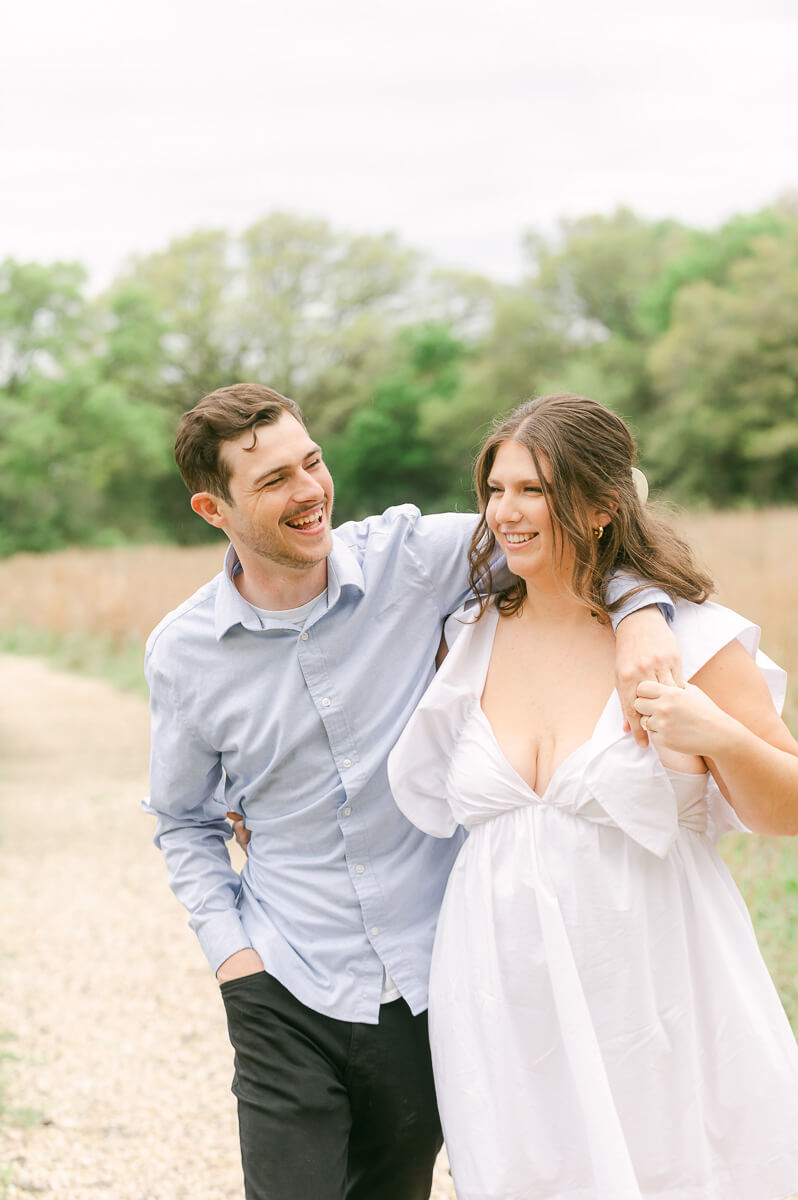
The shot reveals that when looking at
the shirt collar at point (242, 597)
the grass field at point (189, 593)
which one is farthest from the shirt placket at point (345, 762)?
the grass field at point (189, 593)

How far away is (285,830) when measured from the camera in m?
2.70

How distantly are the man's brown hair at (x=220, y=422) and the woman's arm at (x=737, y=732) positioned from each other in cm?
101

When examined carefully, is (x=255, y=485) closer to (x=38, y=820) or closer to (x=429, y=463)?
(x=38, y=820)

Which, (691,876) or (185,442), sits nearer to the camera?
(691,876)

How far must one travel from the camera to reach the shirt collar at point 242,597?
2.67m

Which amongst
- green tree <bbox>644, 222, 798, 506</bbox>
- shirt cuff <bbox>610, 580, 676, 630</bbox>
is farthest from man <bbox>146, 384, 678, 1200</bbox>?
green tree <bbox>644, 222, 798, 506</bbox>

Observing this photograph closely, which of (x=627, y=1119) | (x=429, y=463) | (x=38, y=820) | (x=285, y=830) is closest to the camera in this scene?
(x=627, y=1119)

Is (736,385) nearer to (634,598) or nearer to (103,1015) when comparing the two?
(103,1015)

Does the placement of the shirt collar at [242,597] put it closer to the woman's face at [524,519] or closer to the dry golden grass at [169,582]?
the woman's face at [524,519]

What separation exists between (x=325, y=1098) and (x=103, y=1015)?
3481 millimetres

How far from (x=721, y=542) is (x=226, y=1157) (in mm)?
8812

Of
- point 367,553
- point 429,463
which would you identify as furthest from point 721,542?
point 429,463

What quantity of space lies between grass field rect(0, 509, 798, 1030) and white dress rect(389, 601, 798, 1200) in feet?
1.86

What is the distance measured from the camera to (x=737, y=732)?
2.12 metres
